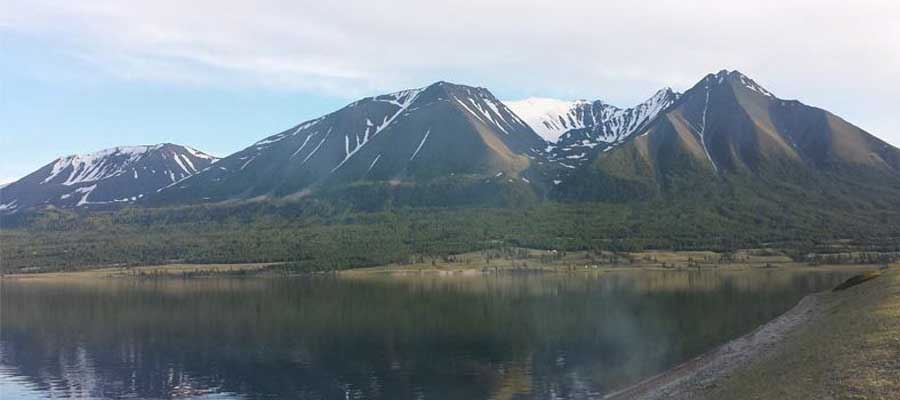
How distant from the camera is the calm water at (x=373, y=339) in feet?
210

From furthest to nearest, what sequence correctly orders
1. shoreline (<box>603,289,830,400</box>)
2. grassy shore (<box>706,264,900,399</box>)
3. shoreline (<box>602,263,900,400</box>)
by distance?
shoreline (<box>603,289,830,400</box>) < shoreline (<box>602,263,900,400</box>) < grassy shore (<box>706,264,900,399</box>)

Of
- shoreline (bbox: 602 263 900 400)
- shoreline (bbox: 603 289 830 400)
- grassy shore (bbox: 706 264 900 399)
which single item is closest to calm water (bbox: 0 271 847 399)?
shoreline (bbox: 603 289 830 400)

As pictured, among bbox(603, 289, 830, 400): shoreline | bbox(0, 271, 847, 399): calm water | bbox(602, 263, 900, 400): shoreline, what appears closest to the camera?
bbox(602, 263, 900, 400): shoreline

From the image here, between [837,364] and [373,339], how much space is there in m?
62.9

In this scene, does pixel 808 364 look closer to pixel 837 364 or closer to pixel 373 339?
pixel 837 364

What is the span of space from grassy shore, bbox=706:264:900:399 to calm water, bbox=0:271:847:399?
51.4 feet

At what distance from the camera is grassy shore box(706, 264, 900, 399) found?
30.0 metres

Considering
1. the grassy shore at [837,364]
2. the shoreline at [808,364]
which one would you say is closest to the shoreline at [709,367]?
the shoreline at [808,364]

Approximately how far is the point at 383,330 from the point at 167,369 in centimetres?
3074

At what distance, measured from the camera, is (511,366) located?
70.3 meters

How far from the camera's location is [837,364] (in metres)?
34.5

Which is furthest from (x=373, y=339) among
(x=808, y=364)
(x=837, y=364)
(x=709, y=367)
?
(x=837, y=364)

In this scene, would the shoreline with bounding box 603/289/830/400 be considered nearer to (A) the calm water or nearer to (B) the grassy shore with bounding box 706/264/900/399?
(B) the grassy shore with bounding box 706/264/900/399

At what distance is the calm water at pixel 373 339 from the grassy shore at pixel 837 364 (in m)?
15.7
